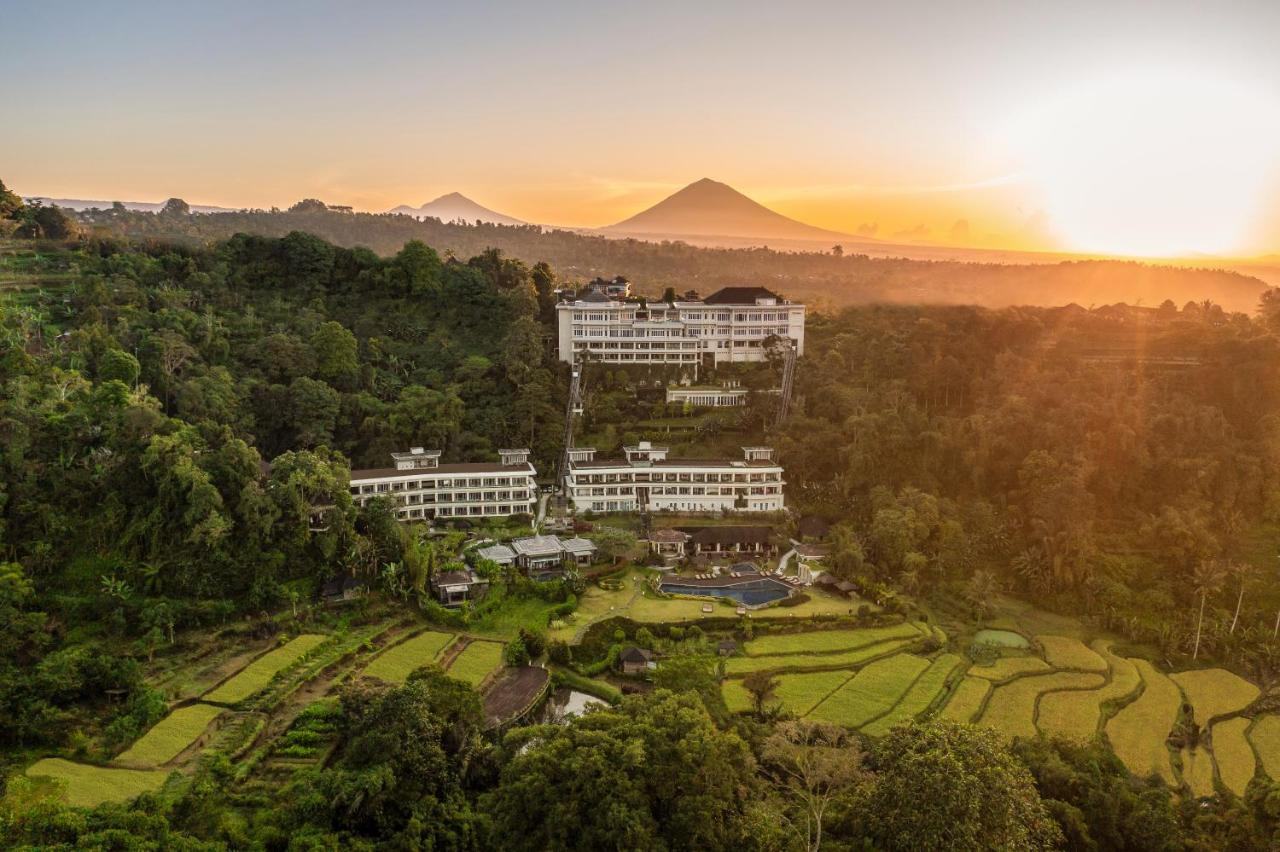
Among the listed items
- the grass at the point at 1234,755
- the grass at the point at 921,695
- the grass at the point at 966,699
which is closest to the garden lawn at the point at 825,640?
the grass at the point at 921,695

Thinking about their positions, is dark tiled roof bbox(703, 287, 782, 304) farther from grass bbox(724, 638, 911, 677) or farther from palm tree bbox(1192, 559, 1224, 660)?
grass bbox(724, 638, 911, 677)

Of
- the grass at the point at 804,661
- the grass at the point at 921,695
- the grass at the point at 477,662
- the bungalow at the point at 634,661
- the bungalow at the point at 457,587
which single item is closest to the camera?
the grass at the point at 921,695

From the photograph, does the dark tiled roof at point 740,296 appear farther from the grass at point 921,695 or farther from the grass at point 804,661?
the grass at point 921,695

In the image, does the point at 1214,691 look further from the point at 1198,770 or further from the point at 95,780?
the point at 95,780

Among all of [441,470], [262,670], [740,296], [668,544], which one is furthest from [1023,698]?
[740,296]

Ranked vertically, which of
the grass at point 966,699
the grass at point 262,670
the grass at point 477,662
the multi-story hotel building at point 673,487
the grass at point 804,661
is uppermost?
the multi-story hotel building at point 673,487

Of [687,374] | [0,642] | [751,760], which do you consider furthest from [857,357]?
[0,642]

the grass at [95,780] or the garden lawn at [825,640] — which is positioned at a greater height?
the grass at [95,780]
